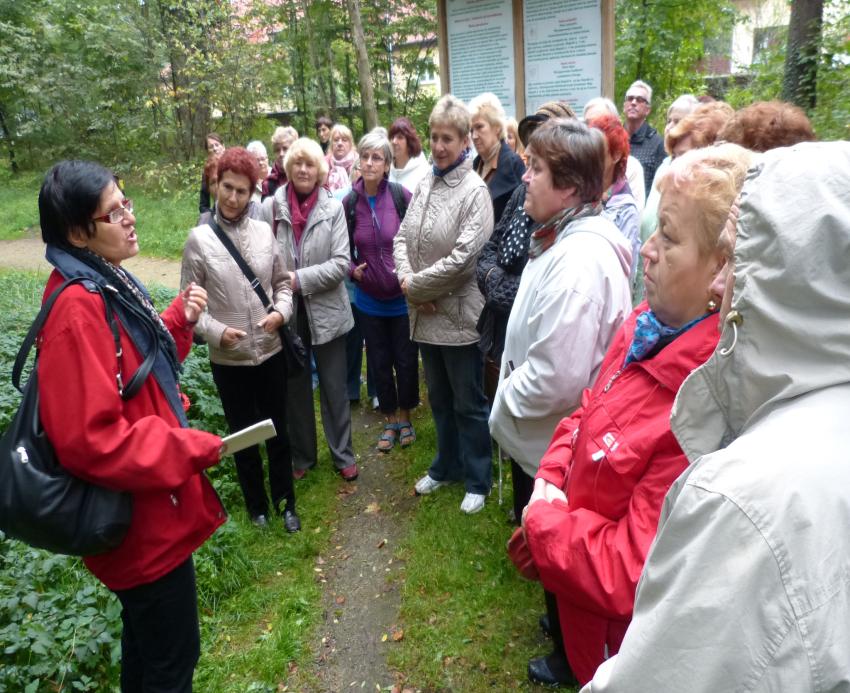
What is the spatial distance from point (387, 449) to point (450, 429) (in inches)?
34.1

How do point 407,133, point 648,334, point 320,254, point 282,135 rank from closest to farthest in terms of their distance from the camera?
1. point 648,334
2. point 320,254
3. point 407,133
4. point 282,135

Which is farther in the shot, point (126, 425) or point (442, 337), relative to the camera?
point (442, 337)

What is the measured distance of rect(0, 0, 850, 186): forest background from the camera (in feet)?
38.9

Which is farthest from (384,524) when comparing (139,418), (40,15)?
(40,15)

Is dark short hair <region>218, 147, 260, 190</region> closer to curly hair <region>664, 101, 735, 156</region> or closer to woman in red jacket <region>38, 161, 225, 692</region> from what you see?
woman in red jacket <region>38, 161, 225, 692</region>

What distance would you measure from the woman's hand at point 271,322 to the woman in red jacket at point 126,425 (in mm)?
1302

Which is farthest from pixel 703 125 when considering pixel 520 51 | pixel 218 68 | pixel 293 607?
pixel 218 68

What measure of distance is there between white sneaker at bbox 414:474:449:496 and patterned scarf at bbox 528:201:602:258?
84.3 inches

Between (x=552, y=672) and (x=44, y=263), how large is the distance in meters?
12.0

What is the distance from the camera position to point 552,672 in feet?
9.12

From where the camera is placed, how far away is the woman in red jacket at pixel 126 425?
6.16 ft

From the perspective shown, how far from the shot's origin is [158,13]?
15.4 metres

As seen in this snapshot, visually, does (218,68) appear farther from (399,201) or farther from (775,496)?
(775,496)

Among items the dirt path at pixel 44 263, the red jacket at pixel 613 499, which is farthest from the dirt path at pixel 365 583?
the dirt path at pixel 44 263
